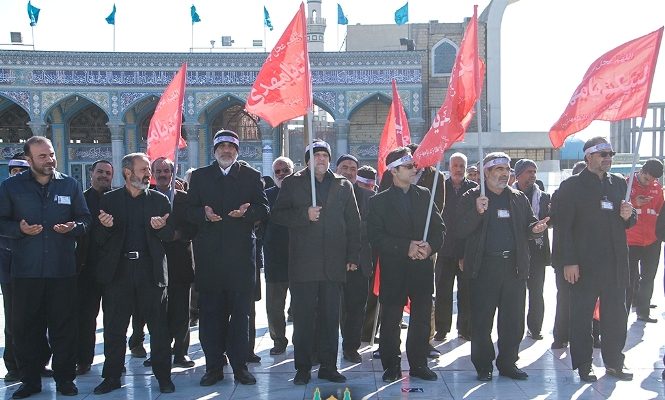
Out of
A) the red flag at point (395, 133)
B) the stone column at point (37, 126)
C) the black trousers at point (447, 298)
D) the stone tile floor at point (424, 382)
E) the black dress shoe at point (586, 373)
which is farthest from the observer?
the stone column at point (37, 126)

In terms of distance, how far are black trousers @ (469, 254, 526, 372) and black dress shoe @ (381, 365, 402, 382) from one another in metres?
0.59

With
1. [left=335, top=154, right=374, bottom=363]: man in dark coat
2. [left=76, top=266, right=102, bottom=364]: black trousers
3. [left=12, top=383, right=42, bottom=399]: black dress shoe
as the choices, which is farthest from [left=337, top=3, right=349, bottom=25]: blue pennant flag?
[left=12, top=383, right=42, bottom=399]: black dress shoe

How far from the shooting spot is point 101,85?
24.3 meters

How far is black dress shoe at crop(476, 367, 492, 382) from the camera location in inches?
193

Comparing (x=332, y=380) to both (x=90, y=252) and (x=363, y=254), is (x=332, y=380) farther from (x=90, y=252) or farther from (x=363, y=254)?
(x=90, y=252)

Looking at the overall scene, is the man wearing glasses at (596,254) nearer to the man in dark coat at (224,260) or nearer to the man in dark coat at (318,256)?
the man in dark coat at (318,256)

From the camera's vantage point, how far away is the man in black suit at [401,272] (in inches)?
195

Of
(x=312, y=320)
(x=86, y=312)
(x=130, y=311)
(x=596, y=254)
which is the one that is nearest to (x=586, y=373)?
(x=596, y=254)

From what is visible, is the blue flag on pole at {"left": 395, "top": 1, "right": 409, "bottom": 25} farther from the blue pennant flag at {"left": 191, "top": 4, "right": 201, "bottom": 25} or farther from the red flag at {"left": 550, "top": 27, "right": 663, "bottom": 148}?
the red flag at {"left": 550, "top": 27, "right": 663, "bottom": 148}

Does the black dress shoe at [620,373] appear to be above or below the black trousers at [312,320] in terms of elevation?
below

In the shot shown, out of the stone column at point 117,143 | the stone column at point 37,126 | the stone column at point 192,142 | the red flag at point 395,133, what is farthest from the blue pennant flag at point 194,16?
the red flag at point 395,133

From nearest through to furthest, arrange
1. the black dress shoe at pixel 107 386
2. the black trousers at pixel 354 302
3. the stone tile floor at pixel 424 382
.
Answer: the stone tile floor at pixel 424 382 → the black dress shoe at pixel 107 386 → the black trousers at pixel 354 302

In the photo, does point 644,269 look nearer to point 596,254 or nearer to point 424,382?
point 596,254

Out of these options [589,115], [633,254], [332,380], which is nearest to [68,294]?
[332,380]
